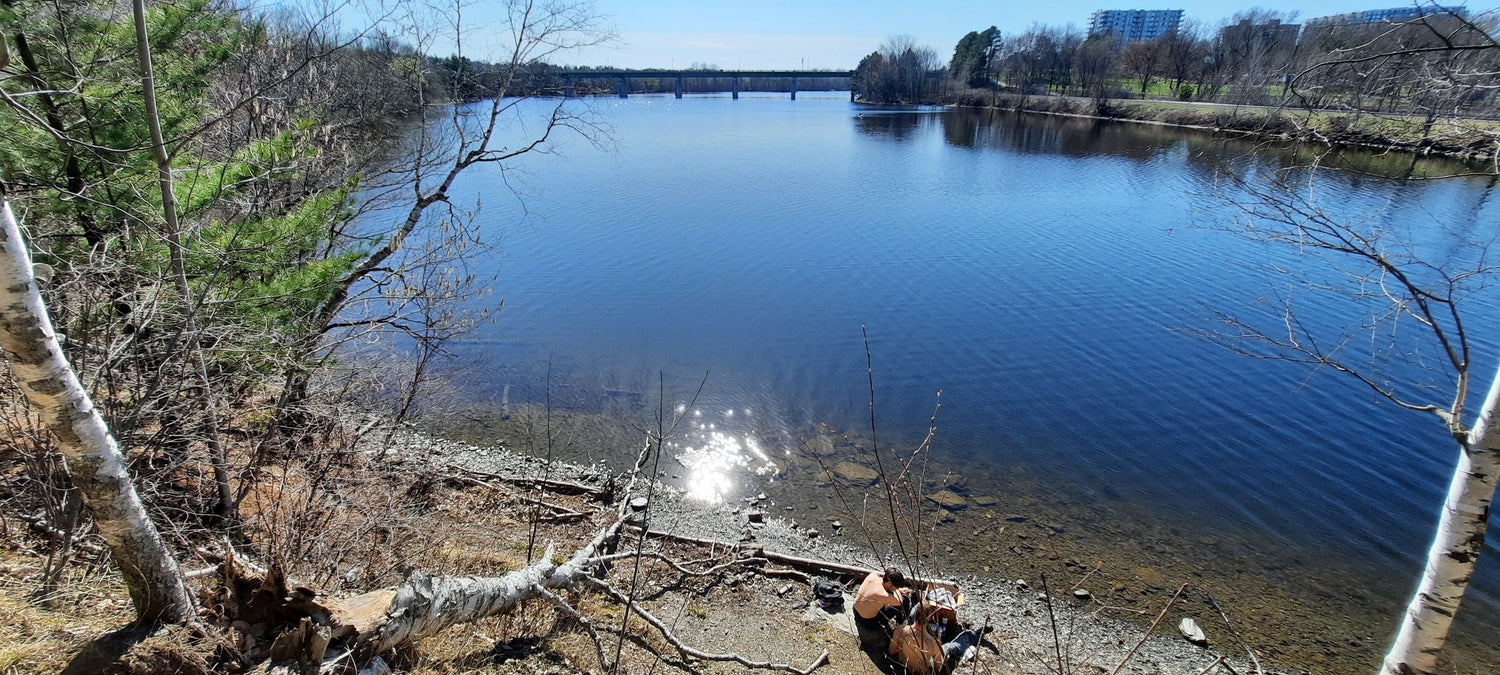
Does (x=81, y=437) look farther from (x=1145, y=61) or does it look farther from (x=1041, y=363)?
(x=1145, y=61)

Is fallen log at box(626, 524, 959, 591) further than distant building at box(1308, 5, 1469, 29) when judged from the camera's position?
Yes

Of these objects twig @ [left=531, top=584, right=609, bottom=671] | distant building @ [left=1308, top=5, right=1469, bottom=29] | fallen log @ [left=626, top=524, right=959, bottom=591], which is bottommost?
fallen log @ [left=626, top=524, right=959, bottom=591]

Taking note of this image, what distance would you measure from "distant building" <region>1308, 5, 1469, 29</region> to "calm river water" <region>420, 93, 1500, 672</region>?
1.15 meters

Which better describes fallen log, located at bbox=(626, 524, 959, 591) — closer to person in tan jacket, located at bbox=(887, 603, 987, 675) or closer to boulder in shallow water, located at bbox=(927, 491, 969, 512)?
person in tan jacket, located at bbox=(887, 603, 987, 675)

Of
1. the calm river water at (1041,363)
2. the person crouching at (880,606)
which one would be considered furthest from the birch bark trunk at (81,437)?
the calm river water at (1041,363)

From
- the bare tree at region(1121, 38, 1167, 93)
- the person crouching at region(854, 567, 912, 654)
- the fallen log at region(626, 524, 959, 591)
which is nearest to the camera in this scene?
the person crouching at region(854, 567, 912, 654)

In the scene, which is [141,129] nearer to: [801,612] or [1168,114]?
[801,612]

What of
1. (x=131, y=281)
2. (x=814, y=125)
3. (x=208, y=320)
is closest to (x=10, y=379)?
(x=208, y=320)

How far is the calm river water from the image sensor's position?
10.6m

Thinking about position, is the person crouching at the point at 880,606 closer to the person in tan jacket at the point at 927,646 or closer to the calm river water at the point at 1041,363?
the person in tan jacket at the point at 927,646

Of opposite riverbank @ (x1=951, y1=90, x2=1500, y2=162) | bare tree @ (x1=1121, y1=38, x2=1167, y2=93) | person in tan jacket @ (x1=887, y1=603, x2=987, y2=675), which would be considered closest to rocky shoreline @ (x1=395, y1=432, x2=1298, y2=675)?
person in tan jacket @ (x1=887, y1=603, x2=987, y2=675)

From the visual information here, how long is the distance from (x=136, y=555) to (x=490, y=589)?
2.51 metres

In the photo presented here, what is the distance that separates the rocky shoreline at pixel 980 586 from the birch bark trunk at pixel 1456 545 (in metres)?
2.72

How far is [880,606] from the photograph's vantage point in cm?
799
